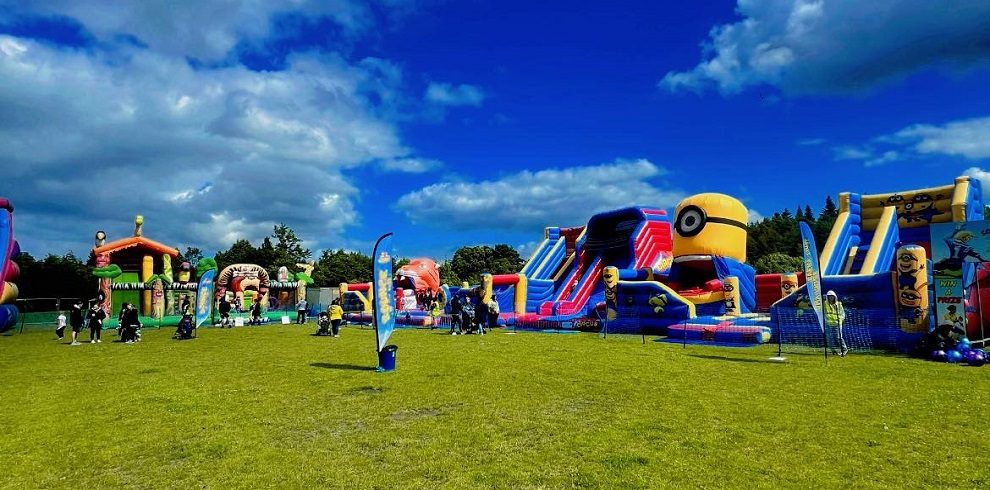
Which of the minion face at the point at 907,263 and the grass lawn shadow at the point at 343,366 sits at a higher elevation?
the minion face at the point at 907,263

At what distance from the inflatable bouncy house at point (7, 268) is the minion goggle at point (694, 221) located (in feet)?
81.0

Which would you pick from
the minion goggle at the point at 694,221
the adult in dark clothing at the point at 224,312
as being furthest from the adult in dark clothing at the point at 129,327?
the minion goggle at the point at 694,221

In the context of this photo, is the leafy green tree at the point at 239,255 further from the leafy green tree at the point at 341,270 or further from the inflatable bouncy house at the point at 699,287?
the inflatable bouncy house at the point at 699,287

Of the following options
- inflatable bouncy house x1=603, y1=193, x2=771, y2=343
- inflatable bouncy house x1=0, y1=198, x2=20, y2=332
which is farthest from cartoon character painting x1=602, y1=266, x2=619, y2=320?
inflatable bouncy house x1=0, y1=198, x2=20, y2=332

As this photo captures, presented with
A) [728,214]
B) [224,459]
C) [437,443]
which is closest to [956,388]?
[437,443]

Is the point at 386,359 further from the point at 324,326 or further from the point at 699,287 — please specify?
the point at 699,287

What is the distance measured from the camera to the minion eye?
69.9 ft

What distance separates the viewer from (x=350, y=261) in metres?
73.1

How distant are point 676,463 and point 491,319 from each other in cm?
1877

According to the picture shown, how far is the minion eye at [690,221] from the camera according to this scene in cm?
2131

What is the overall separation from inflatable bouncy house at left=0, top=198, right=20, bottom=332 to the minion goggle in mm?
24686

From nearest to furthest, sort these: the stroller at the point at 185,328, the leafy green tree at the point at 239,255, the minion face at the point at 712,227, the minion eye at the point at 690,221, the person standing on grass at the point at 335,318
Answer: the stroller at the point at 185,328 → the person standing on grass at the point at 335,318 → the minion face at the point at 712,227 → the minion eye at the point at 690,221 → the leafy green tree at the point at 239,255

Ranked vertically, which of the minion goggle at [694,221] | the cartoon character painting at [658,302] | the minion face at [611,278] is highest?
Result: the minion goggle at [694,221]

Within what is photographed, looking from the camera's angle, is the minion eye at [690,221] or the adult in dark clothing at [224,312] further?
the adult in dark clothing at [224,312]
